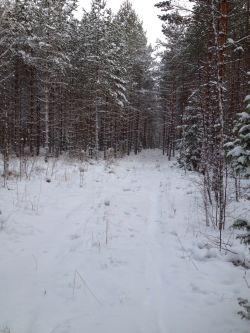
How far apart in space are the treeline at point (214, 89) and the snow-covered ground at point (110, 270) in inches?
61.2

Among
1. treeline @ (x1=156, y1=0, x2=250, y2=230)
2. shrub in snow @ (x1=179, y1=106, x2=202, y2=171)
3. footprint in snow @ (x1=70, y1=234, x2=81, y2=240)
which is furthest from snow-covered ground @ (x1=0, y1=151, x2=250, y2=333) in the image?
shrub in snow @ (x1=179, y1=106, x2=202, y2=171)

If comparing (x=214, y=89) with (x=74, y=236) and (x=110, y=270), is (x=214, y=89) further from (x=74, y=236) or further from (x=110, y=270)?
(x=110, y=270)

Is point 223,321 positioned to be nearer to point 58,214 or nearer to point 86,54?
point 58,214

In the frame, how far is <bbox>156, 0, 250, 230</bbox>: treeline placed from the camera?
8148 mm

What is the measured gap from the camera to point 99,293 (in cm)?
527

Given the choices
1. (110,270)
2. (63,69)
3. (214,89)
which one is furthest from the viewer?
(63,69)

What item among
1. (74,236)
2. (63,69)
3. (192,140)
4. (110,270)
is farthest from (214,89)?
(63,69)

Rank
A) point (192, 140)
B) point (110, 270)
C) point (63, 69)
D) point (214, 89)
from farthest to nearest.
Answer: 1. point (63, 69)
2. point (192, 140)
3. point (214, 89)
4. point (110, 270)

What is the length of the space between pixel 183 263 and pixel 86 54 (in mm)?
23243

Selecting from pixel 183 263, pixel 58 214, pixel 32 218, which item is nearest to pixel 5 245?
pixel 32 218

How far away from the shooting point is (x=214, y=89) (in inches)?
472

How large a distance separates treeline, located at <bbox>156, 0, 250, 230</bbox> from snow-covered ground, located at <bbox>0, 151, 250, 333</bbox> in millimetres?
1555

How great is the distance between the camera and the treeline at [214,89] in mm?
8148

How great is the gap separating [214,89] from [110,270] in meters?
8.45
